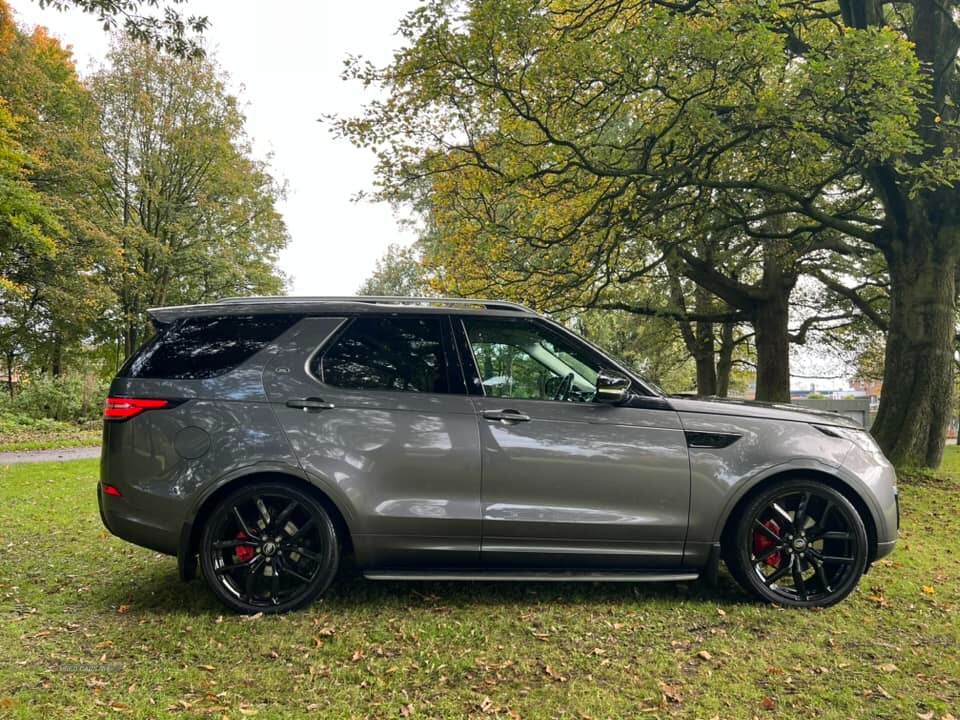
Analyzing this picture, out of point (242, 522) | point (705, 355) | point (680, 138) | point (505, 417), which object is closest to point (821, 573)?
point (505, 417)

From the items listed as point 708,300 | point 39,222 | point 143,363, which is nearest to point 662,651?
point 143,363

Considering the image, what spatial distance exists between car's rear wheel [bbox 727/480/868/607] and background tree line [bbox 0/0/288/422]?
21915 mm

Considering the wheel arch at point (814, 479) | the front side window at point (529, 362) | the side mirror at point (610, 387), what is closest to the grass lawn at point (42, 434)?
the front side window at point (529, 362)

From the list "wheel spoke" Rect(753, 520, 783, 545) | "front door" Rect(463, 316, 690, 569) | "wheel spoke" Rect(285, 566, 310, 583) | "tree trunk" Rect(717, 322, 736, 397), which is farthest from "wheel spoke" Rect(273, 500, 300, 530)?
"tree trunk" Rect(717, 322, 736, 397)

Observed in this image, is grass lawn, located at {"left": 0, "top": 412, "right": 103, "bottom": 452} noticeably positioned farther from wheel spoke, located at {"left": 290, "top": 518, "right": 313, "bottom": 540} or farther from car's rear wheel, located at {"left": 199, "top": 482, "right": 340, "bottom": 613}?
wheel spoke, located at {"left": 290, "top": 518, "right": 313, "bottom": 540}

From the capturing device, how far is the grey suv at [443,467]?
3986 millimetres

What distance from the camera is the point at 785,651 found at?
3490mm

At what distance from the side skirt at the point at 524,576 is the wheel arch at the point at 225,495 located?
0.35 m

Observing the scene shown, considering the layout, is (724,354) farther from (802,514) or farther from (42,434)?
(42,434)

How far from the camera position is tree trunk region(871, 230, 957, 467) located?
9336mm

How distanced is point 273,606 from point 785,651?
9.22ft

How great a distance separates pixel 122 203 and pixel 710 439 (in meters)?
28.8

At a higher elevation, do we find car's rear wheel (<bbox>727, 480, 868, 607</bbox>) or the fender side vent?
the fender side vent

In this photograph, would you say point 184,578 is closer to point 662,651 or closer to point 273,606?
point 273,606
